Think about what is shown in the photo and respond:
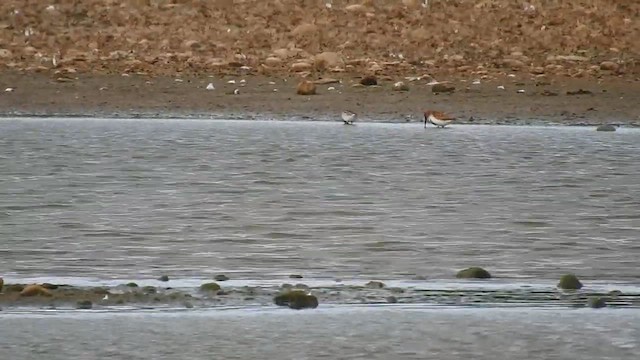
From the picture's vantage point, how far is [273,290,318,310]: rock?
770 centimetres

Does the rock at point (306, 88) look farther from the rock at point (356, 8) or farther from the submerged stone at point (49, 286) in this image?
the submerged stone at point (49, 286)

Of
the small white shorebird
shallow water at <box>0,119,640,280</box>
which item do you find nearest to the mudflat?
the small white shorebird

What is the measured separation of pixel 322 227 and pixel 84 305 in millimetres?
3181

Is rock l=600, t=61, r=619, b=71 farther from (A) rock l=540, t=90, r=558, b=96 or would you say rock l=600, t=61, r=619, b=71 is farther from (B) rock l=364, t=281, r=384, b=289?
(B) rock l=364, t=281, r=384, b=289

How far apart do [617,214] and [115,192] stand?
12.2ft

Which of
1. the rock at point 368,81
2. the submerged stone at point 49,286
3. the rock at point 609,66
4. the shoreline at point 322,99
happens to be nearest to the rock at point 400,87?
the shoreline at point 322,99

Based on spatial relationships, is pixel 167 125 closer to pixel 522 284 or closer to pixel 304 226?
pixel 304 226

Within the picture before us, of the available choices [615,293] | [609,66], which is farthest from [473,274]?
[609,66]

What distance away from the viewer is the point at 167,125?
62.0 ft

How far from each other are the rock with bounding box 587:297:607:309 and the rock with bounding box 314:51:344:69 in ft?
47.3

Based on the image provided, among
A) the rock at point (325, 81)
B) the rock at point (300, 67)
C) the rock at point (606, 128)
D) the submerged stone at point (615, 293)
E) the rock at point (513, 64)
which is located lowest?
the submerged stone at point (615, 293)

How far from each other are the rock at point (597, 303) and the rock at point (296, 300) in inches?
49.9

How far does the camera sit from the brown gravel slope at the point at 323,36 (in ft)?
73.5

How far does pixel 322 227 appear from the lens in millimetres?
10625
